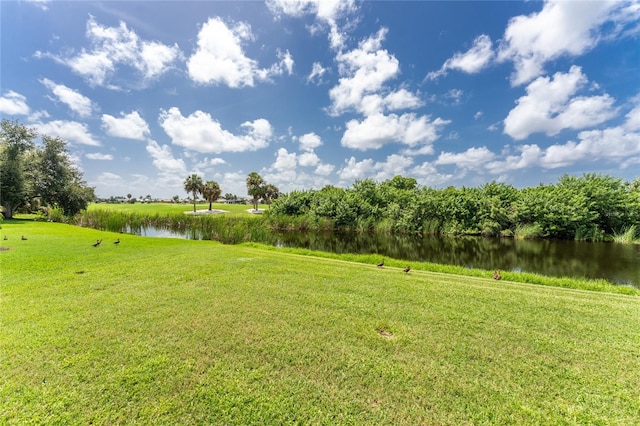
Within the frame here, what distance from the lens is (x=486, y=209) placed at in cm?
2748

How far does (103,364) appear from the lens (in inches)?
121

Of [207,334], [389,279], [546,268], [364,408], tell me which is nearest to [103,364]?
[207,334]

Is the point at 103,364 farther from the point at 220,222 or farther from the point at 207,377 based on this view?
the point at 220,222

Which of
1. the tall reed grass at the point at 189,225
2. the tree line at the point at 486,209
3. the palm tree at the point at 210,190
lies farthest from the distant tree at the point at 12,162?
the palm tree at the point at 210,190

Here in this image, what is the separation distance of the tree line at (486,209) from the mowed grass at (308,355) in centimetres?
2345

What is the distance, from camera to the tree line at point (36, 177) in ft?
65.0

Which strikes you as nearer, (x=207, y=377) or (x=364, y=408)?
(x=364, y=408)

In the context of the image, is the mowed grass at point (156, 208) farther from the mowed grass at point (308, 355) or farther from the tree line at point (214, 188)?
the mowed grass at point (308, 355)

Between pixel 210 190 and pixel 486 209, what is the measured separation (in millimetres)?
49233

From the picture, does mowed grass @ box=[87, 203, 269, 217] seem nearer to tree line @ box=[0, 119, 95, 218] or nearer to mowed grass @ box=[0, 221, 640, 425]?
tree line @ box=[0, 119, 95, 218]

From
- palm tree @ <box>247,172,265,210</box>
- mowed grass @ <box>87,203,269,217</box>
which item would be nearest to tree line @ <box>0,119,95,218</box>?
mowed grass @ <box>87,203,269,217</box>

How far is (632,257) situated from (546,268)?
6761 mm

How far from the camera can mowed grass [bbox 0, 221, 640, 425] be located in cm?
254

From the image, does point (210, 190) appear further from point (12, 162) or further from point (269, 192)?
point (12, 162)
